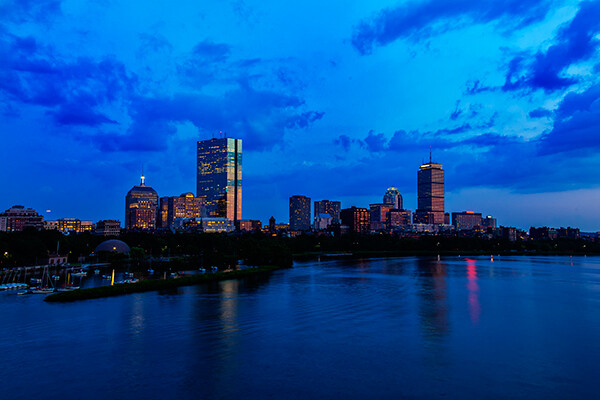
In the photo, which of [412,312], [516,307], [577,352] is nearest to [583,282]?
[516,307]

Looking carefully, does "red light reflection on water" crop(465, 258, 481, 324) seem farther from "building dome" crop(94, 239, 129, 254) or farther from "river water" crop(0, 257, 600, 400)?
"building dome" crop(94, 239, 129, 254)

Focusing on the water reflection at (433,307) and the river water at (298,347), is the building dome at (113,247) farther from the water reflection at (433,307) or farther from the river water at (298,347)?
the water reflection at (433,307)

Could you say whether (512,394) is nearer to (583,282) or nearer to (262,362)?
(262,362)

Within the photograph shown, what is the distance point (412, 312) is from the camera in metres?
54.7

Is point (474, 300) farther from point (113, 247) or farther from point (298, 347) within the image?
point (113, 247)

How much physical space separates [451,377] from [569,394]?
6724 millimetres

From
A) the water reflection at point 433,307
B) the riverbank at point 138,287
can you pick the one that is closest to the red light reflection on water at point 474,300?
the water reflection at point 433,307

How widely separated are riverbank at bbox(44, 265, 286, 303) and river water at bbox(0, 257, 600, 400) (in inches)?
120

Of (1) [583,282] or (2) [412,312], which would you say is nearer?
(2) [412,312]

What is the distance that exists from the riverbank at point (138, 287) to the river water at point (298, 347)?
306cm

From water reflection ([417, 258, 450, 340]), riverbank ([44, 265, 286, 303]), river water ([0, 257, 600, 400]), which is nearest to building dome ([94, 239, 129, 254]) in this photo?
riverbank ([44, 265, 286, 303])

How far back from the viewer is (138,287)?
2803 inches

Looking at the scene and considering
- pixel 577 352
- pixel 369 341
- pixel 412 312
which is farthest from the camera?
pixel 412 312

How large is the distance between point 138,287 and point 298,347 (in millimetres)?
41352
